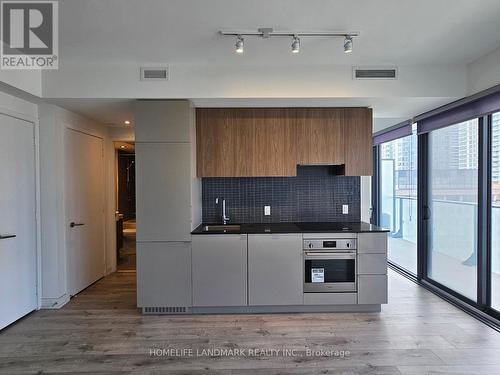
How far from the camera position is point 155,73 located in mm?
3314

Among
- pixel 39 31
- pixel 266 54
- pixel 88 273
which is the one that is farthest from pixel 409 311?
pixel 39 31

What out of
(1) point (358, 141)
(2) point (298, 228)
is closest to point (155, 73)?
(2) point (298, 228)

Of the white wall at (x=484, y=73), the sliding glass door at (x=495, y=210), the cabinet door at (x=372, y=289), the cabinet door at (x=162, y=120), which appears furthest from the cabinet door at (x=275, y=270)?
the white wall at (x=484, y=73)

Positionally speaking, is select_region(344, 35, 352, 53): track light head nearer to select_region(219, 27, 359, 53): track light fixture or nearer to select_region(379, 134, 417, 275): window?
select_region(219, 27, 359, 53): track light fixture

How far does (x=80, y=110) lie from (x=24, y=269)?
1.91 metres

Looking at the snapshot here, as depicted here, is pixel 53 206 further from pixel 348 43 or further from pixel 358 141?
pixel 358 141

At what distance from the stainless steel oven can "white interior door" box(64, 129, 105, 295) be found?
2.86m

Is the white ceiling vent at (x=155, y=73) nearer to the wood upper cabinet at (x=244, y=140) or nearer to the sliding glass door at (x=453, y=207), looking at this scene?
the wood upper cabinet at (x=244, y=140)

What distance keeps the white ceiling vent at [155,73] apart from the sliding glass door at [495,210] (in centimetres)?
340

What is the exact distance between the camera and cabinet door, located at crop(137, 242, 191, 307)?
343cm

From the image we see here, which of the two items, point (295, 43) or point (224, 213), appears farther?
point (224, 213)

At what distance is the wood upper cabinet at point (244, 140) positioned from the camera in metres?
3.82

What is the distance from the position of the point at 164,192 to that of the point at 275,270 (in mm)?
1470

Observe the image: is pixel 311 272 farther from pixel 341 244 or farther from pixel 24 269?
pixel 24 269
